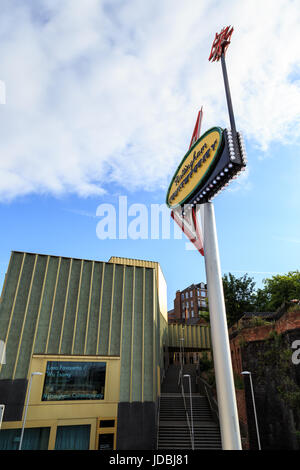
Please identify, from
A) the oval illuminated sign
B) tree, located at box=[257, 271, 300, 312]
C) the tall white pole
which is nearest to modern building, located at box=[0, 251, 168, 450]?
the oval illuminated sign

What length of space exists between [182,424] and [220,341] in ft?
53.0

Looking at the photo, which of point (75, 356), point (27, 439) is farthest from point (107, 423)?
point (27, 439)

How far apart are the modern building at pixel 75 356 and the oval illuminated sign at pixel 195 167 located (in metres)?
11.2

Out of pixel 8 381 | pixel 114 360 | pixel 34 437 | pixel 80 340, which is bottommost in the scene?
pixel 34 437

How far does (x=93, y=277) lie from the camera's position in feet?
82.3

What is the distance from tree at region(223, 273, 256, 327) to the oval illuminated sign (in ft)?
79.2

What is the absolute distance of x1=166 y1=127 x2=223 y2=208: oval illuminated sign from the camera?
14476 millimetres

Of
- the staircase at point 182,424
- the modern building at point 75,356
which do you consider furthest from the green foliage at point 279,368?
the modern building at point 75,356

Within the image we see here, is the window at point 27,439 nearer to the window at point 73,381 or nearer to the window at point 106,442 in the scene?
the window at point 73,381
